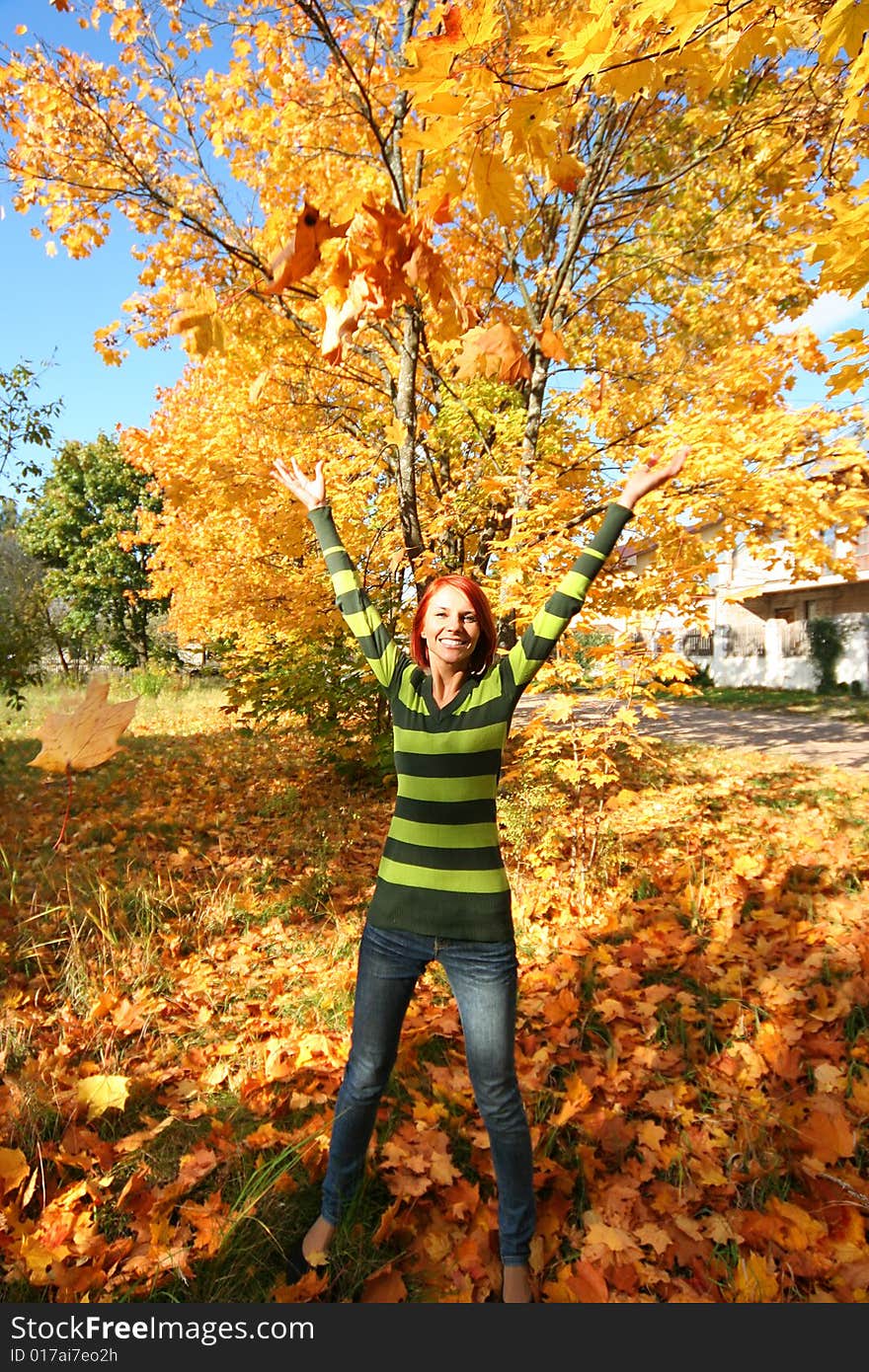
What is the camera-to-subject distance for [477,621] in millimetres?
1854

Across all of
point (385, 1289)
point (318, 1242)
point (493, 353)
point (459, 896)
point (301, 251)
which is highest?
point (301, 251)

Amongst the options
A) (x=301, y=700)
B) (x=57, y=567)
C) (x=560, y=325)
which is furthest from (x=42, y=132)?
(x=57, y=567)

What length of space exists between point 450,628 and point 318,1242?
1828 mm

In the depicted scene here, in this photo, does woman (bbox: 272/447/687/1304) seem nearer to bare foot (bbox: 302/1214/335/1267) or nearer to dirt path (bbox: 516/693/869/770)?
bare foot (bbox: 302/1214/335/1267)

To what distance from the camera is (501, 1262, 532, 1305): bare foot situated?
68.3 inches

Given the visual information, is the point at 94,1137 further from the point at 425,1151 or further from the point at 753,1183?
the point at 753,1183

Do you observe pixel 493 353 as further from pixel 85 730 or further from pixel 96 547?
pixel 96 547

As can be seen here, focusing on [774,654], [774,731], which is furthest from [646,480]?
[774,654]

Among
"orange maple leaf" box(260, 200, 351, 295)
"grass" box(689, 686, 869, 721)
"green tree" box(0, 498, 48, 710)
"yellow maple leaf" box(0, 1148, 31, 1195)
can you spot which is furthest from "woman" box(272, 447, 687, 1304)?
"grass" box(689, 686, 869, 721)

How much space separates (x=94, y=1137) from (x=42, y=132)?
6131 millimetres

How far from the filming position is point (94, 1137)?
2332mm

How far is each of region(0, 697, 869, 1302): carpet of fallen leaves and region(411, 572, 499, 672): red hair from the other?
1737mm

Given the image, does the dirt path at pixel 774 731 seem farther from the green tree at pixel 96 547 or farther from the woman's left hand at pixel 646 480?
the green tree at pixel 96 547

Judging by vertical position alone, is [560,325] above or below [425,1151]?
above
